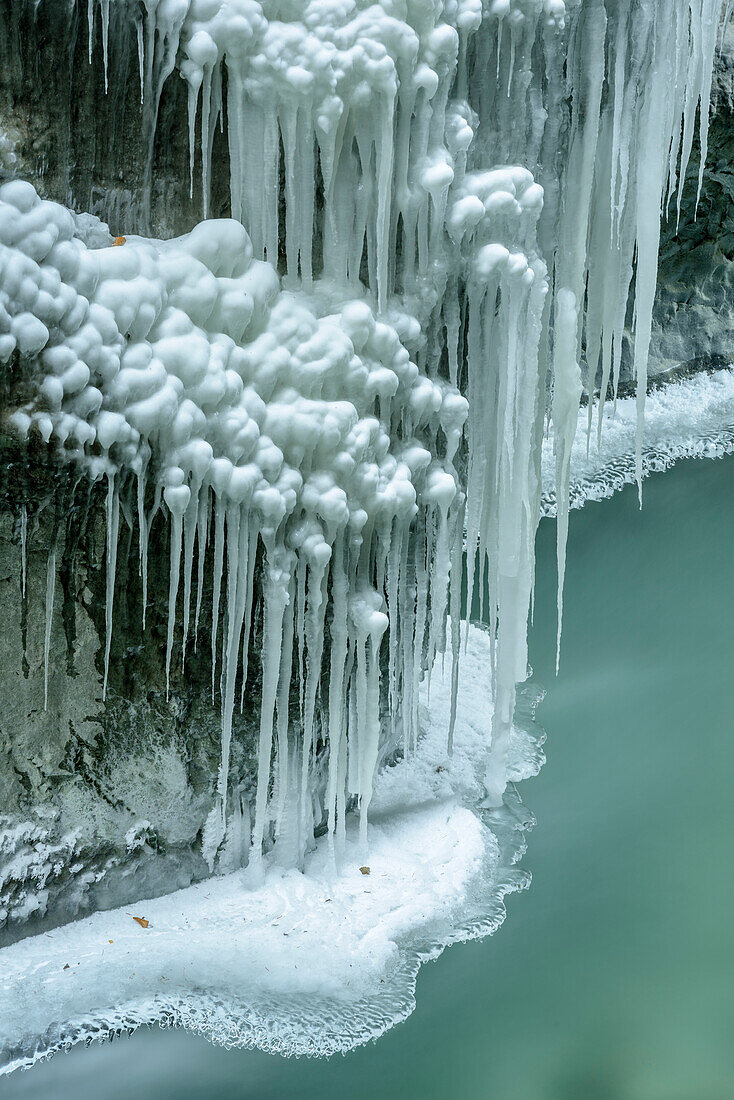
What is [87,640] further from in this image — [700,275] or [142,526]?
[700,275]

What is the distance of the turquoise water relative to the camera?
8.33ft

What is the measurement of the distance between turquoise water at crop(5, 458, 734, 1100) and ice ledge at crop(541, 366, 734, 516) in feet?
5.07

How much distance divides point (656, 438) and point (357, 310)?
4.39m

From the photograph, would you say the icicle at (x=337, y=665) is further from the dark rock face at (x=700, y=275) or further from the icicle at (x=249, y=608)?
the dark rock face at (x=700, y=275)

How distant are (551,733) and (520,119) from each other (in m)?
2.22

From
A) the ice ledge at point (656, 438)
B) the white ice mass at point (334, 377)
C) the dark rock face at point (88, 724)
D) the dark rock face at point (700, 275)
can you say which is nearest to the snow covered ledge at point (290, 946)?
the white ice mass at point (334, 377)

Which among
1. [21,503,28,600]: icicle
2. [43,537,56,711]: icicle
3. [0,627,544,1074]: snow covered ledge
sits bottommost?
[0,627,544,1074]: snow covered ledge

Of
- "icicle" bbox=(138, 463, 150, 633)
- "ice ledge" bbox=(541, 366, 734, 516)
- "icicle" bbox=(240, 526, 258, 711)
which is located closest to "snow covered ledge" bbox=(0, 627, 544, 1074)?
"icicle" bbox=(240, 526, 258, 711)

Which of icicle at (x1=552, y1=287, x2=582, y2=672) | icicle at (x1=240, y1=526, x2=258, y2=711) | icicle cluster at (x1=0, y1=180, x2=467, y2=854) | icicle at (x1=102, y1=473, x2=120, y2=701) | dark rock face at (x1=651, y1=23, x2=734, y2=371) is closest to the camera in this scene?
icicle cluster at (x1=0, y1=180, x2=467, y2=854)

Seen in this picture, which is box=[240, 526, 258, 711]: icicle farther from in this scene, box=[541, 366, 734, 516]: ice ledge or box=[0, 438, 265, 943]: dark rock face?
box=[541, 366, 734, 516]: ice ledge

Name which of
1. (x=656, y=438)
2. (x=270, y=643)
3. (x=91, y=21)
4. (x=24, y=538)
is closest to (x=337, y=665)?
(x=270, y=643)

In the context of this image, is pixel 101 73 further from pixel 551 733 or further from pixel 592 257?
pixel 551 733

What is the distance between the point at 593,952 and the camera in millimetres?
3000

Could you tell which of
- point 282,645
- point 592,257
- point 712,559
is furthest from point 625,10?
point 712,559
